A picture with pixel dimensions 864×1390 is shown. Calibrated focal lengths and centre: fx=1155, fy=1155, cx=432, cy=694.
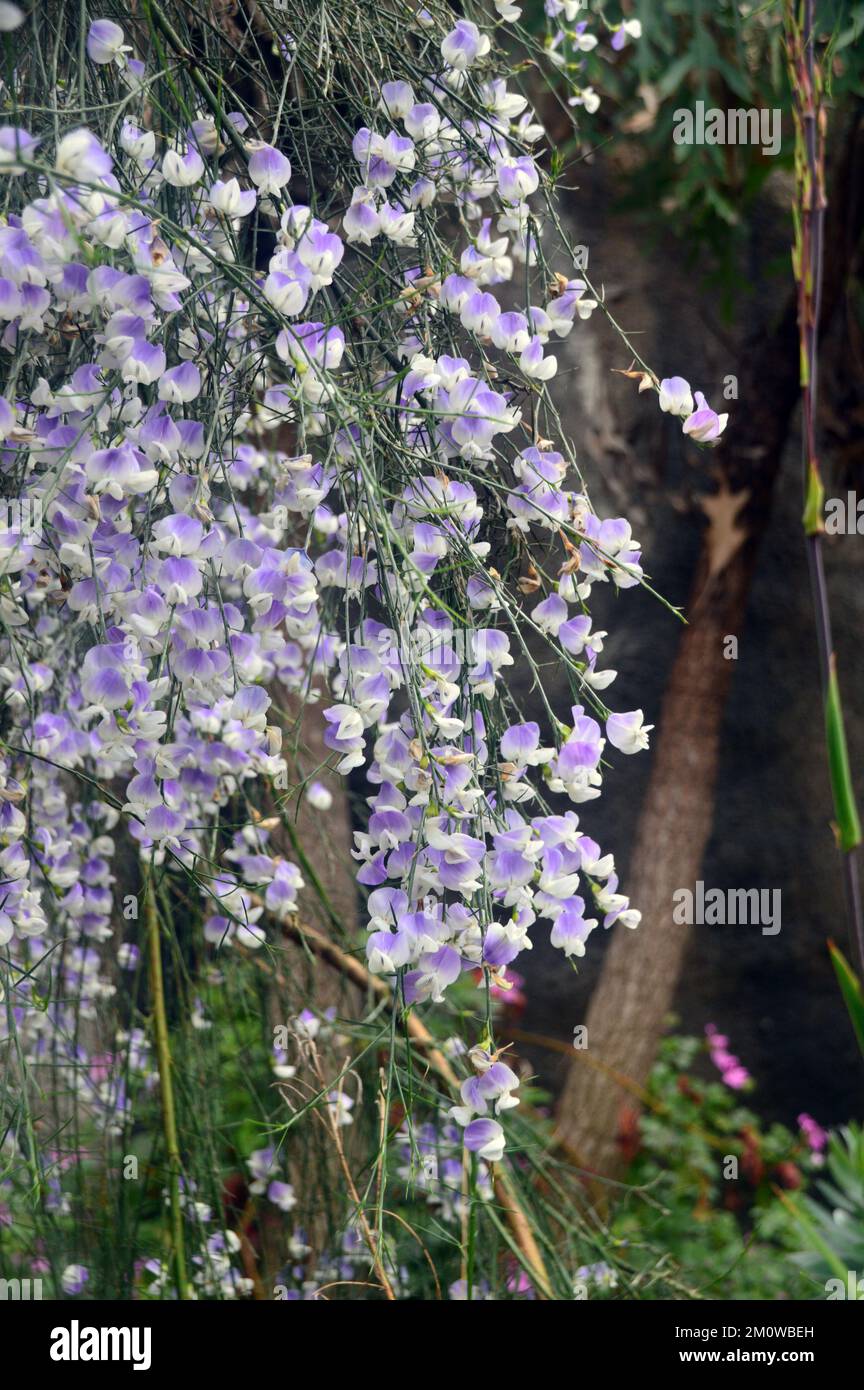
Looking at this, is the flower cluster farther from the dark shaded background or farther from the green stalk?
the dark shaded background

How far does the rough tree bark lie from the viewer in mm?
2932

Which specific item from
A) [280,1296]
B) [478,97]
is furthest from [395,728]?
[280,1296]

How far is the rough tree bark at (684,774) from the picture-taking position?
293cm

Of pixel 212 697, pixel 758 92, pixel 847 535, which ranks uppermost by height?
pixel 758 92

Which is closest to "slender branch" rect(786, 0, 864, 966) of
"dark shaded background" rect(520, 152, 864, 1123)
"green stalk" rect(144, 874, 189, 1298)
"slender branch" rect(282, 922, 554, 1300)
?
"slender branch" rect(282, 922, 554, 1300)

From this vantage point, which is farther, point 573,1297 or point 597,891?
point 573,1297

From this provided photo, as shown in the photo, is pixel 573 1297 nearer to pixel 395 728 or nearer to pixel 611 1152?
pixel 395 728

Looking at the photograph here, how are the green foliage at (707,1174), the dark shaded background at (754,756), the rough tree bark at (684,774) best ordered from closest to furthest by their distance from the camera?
the green foliage at (707,1174) → the rough tree bark at (684,774) → the dark shaded background at (754,756)

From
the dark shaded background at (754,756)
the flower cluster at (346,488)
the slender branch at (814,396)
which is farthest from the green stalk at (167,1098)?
the dark shaded background at (754,756)

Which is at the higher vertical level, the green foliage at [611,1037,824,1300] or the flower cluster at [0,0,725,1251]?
the flower cluster at [0,0,725,1251]

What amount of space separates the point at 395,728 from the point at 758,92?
7.80ft

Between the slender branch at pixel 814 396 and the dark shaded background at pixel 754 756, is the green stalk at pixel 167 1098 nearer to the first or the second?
the slender branch at pixel 814 396

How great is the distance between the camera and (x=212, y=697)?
993 mm

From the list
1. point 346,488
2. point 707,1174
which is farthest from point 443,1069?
point 707,1174
